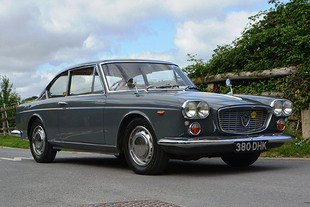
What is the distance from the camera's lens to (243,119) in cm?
644

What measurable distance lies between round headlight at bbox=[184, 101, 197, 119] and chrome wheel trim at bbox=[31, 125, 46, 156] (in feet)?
12.1

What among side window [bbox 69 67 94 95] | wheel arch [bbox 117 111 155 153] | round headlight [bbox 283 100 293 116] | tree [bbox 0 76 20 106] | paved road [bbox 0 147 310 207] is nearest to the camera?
paved road [bbox 0 147 310 207]

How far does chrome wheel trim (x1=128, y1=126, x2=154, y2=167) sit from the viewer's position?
639 cm

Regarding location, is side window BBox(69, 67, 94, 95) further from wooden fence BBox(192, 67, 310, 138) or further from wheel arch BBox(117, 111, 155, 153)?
wooden fence BBox(192, 67, 310, 138)

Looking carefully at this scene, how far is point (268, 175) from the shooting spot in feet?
20.3

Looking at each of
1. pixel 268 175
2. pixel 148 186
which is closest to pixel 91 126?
pixel 148 186

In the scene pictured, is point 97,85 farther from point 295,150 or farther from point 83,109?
point 295,150

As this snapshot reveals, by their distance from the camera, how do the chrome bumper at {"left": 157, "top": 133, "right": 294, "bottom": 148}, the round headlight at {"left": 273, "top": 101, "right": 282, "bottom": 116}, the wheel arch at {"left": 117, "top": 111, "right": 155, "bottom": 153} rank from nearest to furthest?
the chrome bumper at {"left": 157, "top": 133, "right": 294, "bottom": 148}, the wheel arch at {"left": 117, "top": 111, "right": 155, "bottom": 153}, the round headlight at {"left": 273, "top": 101, "right": 282, "bottom": 116}

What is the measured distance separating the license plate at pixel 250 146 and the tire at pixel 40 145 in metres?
3.90

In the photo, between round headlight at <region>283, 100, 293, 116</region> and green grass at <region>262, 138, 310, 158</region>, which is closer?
round headlight at <region>283, 100, 293, 116</region>

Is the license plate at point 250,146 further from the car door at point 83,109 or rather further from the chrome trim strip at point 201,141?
the car door at point 83,109

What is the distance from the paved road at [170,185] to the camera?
464 cm

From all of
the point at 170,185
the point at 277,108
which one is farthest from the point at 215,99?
the point at 170,185

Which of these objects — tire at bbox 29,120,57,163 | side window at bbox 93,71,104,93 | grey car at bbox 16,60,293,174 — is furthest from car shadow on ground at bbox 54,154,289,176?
side window at bbox 93,71,104,93
